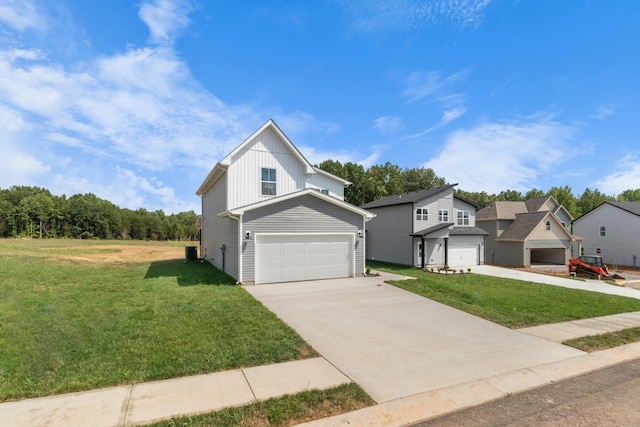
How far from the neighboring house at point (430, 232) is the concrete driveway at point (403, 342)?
39.9 ft

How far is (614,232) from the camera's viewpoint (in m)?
32.1

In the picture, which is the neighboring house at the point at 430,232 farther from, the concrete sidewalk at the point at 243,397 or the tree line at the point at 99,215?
the tree line at the point at 99,215

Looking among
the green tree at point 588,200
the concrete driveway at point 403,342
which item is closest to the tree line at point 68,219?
the concrete driveway at point 403,342

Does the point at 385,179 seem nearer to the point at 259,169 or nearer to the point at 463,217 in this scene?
the point at 463,217

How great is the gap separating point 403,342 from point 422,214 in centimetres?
1773

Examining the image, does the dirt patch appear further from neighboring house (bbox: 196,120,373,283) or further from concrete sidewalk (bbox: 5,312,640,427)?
concrete sidewalk (bbox: 5,312,640,427)

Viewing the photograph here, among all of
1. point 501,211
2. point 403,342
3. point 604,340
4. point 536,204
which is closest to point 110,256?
point 403,342

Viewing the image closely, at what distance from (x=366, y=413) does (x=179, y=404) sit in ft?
8.09

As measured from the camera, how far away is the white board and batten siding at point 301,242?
13.8 metres

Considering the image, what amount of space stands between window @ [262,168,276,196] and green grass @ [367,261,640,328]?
7.96 meters

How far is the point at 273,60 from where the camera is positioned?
14570mm

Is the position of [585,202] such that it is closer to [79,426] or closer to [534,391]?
[534,391]

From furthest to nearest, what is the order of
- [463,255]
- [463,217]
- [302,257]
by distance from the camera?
[463,217], [463,255], [302,257]

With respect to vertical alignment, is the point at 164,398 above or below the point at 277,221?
below
